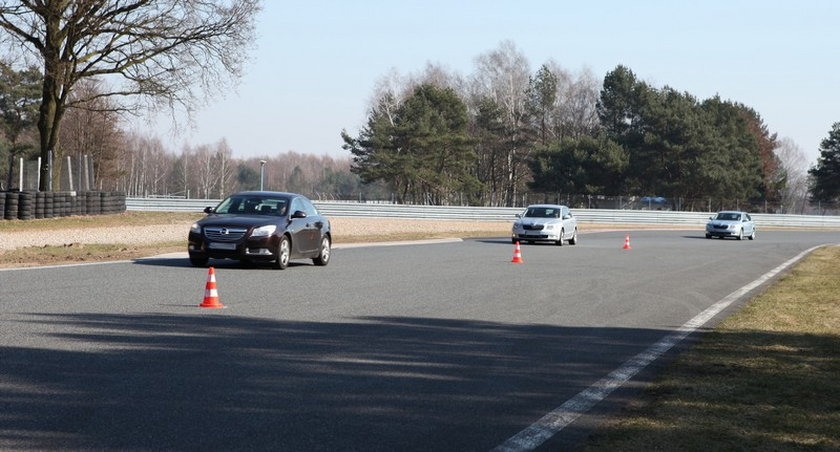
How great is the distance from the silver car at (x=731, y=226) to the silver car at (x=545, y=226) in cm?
1246

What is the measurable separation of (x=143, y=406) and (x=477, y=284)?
10.9 meters

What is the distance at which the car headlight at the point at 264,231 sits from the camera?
61.3 ft

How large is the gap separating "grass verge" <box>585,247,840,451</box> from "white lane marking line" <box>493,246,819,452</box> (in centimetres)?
27

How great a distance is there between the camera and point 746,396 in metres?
7.60

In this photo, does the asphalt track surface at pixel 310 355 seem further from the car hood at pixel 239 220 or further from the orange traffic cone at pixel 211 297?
the car hood at pixel 239 220

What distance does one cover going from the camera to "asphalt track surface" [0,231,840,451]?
20.0ft

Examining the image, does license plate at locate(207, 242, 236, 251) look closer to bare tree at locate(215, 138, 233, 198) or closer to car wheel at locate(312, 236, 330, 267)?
car wheel at locate(312, 236, 330, 267)

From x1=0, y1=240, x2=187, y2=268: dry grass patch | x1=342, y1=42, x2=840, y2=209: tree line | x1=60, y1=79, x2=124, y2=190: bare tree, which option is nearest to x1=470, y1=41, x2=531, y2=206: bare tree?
x1=342, y1=42, x2=840, y2=209: tree line

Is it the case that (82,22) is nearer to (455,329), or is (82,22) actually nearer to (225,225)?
(225,225)

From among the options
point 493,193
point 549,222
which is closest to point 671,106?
point 493,193

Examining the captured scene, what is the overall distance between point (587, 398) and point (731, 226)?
1583 inches

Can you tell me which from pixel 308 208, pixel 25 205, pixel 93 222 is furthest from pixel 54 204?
pixel 308 208

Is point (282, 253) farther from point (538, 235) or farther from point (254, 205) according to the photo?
point (538, 235)

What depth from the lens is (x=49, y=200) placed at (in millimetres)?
37344
